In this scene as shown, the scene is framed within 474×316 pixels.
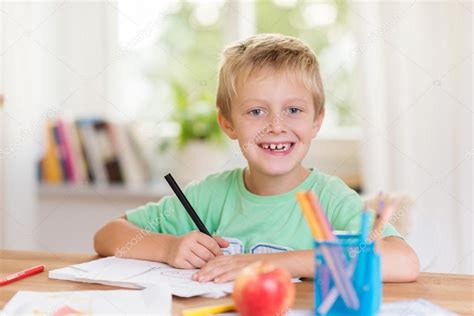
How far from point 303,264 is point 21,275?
49cm

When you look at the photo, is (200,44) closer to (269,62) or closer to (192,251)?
(269,62)

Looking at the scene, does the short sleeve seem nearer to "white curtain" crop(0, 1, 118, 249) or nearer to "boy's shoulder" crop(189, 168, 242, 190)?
"boy's shoulder" crop(189, 168, 242, 190)

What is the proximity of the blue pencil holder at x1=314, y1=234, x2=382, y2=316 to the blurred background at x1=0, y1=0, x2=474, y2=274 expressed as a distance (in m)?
1.61

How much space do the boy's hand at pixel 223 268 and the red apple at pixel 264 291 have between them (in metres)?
0.23

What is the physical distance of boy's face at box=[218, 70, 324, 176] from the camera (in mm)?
1431

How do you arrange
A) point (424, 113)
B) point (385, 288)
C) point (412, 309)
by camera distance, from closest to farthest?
point (412, 309), point (385, 288), point (424, 113)

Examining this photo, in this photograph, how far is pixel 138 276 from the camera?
1.21m

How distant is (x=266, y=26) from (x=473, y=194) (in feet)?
3.48

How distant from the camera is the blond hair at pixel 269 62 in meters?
1.44

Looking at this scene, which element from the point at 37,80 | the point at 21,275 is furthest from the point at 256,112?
the point at 37,80

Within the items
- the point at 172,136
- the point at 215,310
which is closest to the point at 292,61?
the point at 215,310

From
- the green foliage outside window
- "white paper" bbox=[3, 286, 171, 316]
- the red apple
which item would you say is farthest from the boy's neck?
the green foliage outside window

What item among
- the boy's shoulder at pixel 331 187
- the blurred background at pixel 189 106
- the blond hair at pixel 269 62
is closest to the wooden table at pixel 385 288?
the boy's shoulder at pixel 331 187

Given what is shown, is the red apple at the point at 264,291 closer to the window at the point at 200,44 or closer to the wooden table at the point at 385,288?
the wooden table at the point at 385,288
